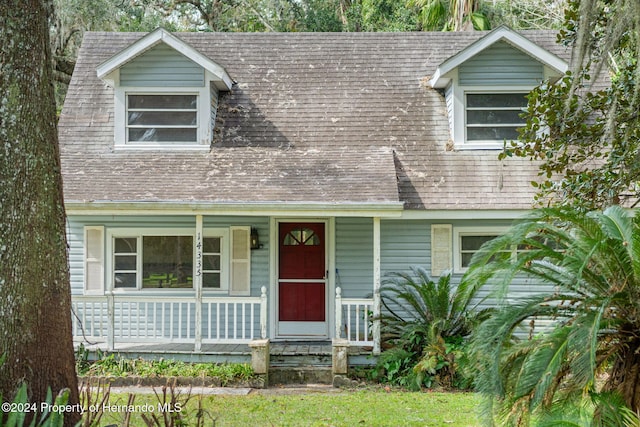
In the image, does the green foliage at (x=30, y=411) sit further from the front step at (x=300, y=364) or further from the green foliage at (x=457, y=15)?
the green foliage at (x=457, y=15)

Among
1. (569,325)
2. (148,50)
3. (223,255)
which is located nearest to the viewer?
(569,325)

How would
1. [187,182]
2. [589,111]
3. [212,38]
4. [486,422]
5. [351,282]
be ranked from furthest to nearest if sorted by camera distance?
[212,38]
[351,282]
[187,182]
[589,111]
[486,422]

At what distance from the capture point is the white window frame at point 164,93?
12.9 metres

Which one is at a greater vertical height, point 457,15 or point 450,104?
point 457,15

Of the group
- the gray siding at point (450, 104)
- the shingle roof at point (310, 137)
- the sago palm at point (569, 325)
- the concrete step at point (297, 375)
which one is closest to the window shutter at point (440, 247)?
the shingle roof at point (310, 137)

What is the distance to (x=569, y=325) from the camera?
16.9 ft

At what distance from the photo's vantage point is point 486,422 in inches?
217

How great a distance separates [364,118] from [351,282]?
11.2 feet

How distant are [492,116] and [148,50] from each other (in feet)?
22.0

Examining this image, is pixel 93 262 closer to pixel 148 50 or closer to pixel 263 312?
pixel 263 312

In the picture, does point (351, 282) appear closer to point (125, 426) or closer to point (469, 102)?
point (469, 102)

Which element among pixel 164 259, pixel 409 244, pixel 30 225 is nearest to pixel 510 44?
pixel 409 244

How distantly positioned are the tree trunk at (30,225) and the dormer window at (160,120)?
24.9 ft

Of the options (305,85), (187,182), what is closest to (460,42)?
(305,85)
